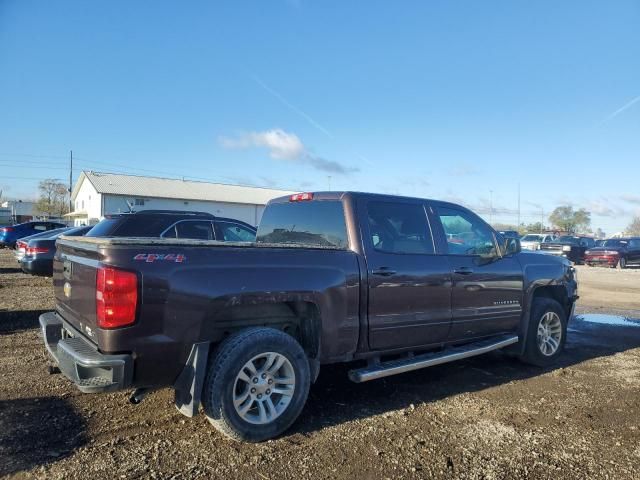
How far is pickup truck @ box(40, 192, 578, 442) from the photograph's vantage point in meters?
3.23

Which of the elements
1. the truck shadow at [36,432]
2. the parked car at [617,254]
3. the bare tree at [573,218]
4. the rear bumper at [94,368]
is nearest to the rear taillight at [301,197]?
the rear bumper at [94,368]

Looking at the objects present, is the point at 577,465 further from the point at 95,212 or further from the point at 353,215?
the point at 95,212

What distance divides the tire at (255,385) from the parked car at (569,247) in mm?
27470

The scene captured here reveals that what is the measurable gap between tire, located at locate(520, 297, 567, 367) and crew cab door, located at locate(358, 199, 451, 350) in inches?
64.1

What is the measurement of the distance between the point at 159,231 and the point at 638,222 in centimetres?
12069

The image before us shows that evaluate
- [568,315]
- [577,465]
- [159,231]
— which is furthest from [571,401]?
[159,231]

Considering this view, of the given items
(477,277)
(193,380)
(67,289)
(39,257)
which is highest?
(477,277)

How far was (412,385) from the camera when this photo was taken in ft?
16.8

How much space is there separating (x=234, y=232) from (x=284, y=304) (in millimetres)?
5743

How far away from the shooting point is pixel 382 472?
10.7ft

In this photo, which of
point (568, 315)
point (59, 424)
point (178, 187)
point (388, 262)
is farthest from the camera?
point (178, 187)

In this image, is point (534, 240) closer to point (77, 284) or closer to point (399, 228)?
point (399, 228)

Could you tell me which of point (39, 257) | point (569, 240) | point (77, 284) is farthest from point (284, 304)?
point (569, 240)

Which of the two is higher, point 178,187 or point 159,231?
point 178,187
